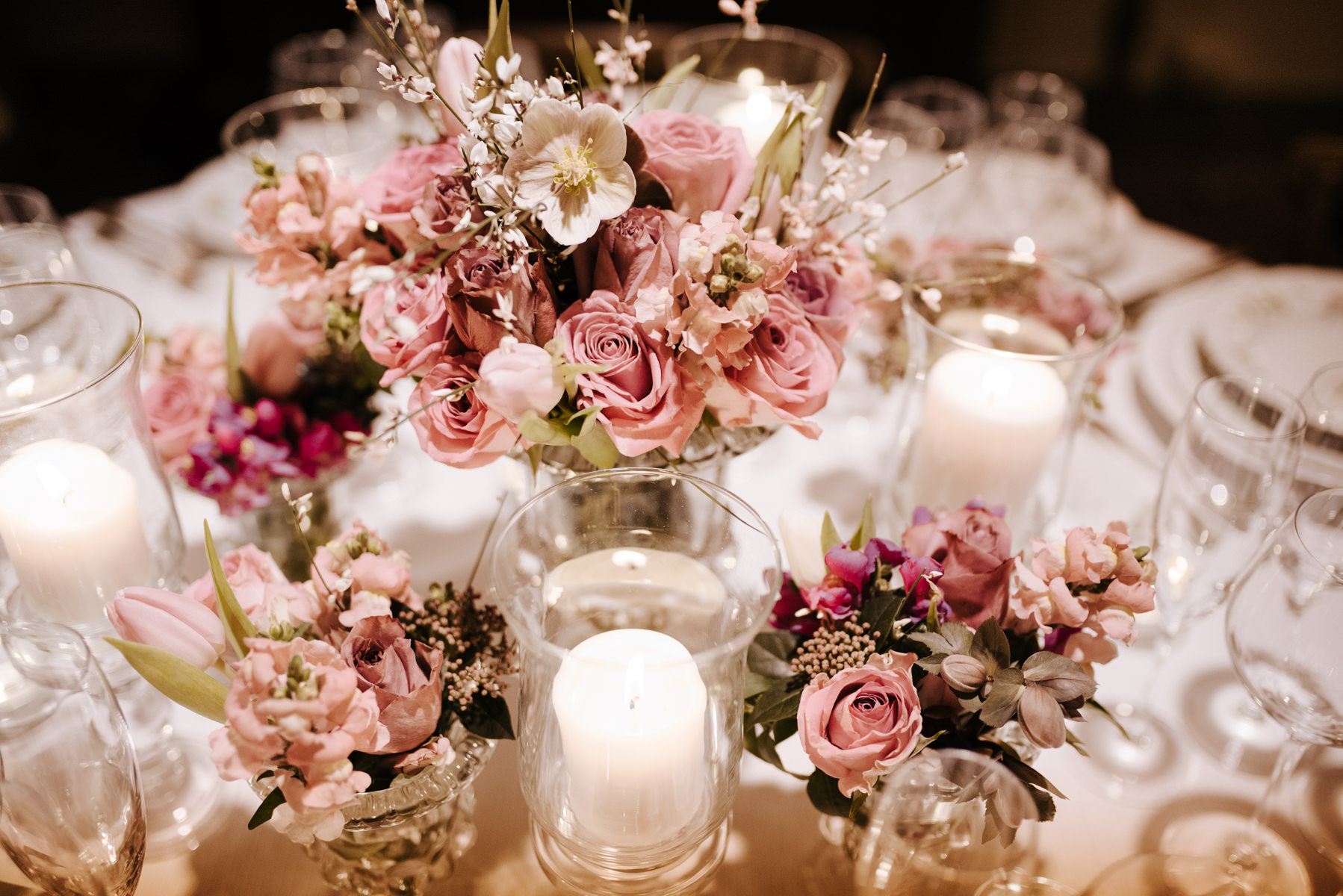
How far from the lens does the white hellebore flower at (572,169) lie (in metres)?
0.64

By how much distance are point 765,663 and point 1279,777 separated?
48cm

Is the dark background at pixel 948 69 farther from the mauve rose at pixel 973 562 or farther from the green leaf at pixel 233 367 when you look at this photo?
the mauve rose at pixel 973 562

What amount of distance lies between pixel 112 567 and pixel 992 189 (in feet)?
4.46

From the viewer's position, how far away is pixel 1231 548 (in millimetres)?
833

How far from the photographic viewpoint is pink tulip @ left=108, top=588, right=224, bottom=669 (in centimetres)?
62

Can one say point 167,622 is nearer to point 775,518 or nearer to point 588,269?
point 588,269

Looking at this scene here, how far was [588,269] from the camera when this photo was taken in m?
0.72

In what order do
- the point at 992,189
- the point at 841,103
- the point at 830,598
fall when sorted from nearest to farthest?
the point at 830,598, the point at 992,189, the point at 841,103

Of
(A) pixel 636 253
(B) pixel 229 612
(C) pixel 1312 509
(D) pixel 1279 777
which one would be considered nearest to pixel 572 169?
(A) pixel 636 253

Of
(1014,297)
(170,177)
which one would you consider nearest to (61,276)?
(1014,297)

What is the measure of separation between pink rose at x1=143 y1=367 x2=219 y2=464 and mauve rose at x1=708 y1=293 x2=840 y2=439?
0.56m

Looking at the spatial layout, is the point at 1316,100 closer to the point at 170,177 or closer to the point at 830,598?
the point at 830,598

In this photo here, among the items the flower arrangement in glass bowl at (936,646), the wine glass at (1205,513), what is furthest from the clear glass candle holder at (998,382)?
the flower arrangement in glass bowl at (936,646)

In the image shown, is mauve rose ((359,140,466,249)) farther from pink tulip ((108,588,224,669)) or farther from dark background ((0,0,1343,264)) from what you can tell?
dark background ((0,0,1343,264))
